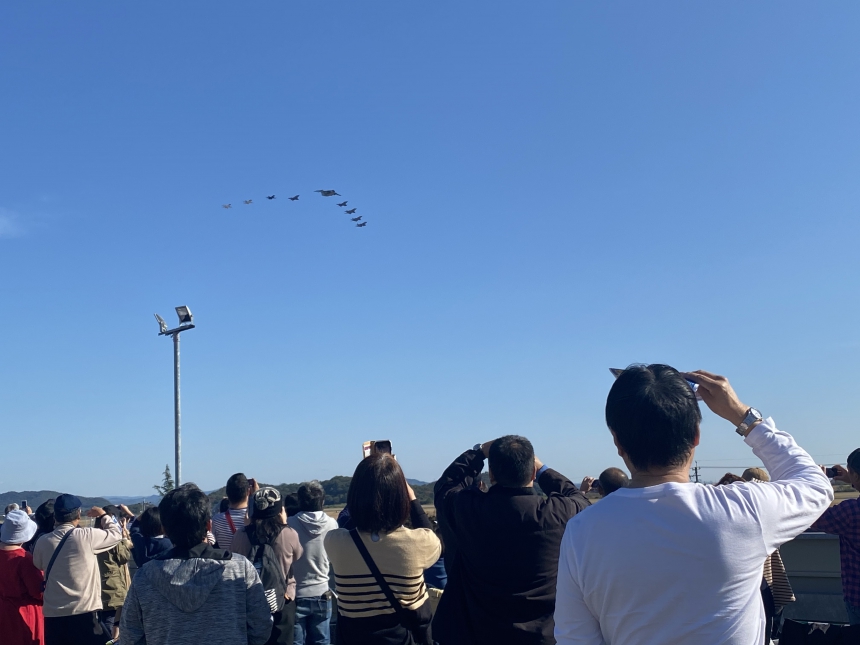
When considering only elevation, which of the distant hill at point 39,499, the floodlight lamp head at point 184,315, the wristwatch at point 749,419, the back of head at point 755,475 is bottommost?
the distant hill at point 39,499

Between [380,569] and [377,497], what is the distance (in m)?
0.40

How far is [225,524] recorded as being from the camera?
6488mm

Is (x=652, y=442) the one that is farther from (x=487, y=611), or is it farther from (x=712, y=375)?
(x=487, y=611)

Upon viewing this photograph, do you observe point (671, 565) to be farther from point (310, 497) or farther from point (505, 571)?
point (310, 497)

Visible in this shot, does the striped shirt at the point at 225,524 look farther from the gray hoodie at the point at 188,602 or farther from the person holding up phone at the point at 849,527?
the person holding up phone at the point at 849,527

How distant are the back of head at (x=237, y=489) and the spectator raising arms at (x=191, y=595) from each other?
8.16ft

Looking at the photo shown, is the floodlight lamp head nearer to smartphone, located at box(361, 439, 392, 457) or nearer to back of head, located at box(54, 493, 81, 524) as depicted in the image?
back of head, located at box(54, 493, 81, 524)

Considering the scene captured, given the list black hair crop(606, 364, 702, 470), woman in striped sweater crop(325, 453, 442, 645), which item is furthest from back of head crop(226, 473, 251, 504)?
black hair crop(606, 364, 702, 470)

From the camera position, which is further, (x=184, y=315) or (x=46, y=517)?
(x=184, y=315)

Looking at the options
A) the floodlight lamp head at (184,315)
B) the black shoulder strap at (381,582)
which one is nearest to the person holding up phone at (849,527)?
the black shoulder strap at (381,582)

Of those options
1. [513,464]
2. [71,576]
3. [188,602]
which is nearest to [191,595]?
[188,602]

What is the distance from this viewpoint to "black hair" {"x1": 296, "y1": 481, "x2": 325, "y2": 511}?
263 inches

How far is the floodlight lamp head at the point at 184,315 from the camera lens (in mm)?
14133

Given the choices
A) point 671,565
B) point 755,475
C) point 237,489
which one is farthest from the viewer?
point 237,489
